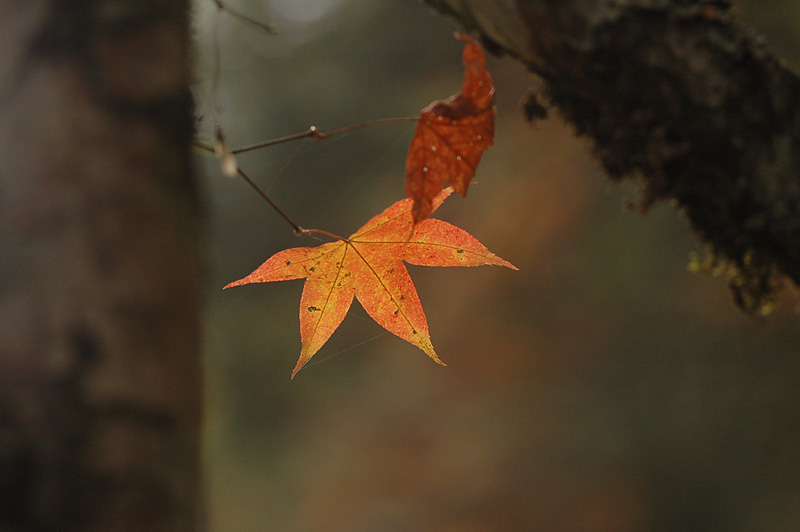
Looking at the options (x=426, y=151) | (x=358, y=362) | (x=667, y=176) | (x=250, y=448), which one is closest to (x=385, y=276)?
(x=426, y=151)

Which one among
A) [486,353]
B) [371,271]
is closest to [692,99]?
[371,271]

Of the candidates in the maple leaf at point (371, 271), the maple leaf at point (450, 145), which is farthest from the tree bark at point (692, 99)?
the maple leaf at point (371, 271)

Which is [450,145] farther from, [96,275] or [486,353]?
[486,353]

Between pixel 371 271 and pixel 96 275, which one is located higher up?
pixel 96 275

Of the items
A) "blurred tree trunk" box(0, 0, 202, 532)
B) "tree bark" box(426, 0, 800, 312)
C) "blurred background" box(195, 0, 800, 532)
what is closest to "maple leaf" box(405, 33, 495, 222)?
"tree bark" box(426, 0, 800, 312)

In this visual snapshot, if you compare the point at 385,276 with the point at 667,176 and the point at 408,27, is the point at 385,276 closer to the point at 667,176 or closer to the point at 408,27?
the point at 667,176

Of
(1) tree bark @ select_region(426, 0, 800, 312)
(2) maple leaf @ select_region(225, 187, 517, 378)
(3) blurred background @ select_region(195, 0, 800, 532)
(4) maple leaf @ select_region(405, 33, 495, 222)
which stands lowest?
(3) blurred background @ select_region(195, 0, 800, 532)

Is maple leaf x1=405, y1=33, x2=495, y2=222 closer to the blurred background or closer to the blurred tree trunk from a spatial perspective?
the blurred tree trunk
